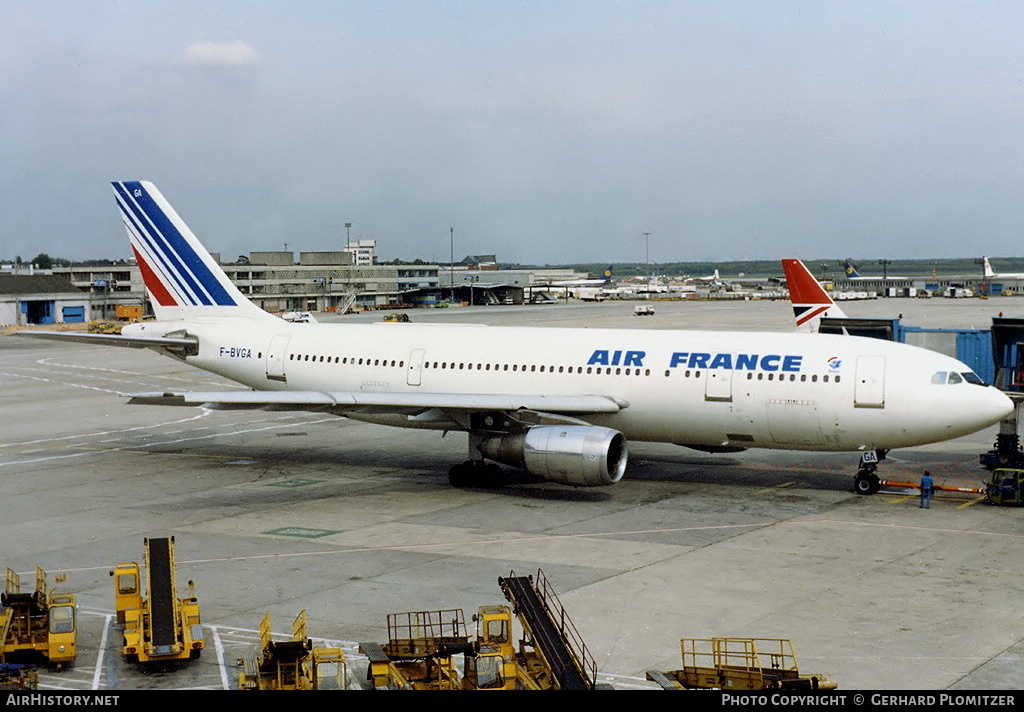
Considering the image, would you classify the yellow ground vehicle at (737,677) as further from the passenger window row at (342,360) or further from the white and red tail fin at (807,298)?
the white and red tail fin at (807,298)

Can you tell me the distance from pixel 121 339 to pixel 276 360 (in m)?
5.13

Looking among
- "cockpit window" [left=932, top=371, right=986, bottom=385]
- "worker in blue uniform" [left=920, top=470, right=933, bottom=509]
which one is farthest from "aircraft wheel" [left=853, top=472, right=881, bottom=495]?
"cockpit window" [left=932, top=371, right=986, bottom=385]

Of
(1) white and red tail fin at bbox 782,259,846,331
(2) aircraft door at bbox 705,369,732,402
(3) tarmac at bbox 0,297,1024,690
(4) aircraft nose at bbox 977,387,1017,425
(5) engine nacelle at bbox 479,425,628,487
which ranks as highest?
(1) white and red tail fin at bbox 782,259,846,331

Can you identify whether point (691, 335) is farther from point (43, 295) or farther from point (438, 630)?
point (43, 295)

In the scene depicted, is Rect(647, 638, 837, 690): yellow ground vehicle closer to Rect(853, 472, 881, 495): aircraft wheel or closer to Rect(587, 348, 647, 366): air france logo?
Rect(853, 472, 881, 495): aircraft wheel

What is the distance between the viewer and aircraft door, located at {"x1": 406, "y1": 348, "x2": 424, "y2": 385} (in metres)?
35.3

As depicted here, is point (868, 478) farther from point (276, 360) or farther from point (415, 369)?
point (276, 360)

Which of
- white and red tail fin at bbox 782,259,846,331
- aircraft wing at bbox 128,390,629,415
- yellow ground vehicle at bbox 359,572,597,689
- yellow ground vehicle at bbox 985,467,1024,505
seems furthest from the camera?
white and red tail fin at bbox 782,259,846,331

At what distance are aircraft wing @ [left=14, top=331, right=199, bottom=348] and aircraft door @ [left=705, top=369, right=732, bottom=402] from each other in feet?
61.4

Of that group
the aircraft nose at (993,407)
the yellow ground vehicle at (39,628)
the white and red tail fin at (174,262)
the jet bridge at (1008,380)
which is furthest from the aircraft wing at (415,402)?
the yellow ground vehicle at (39,628)

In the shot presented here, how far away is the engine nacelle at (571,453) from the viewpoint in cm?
2923

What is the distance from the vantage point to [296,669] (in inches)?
632

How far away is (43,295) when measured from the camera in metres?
113

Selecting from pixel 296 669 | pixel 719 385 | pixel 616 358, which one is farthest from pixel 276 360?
pixel 296 669
